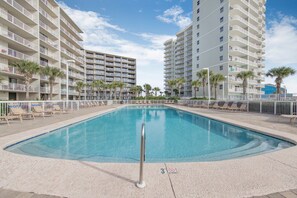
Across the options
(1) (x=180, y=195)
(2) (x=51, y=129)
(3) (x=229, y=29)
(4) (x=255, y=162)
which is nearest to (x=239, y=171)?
(4) (x=255, y=162)

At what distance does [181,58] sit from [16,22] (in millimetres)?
62883

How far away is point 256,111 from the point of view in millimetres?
16391

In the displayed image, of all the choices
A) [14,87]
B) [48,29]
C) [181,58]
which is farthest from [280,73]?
[181,58]

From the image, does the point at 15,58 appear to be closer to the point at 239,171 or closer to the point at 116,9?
the point at 116,9

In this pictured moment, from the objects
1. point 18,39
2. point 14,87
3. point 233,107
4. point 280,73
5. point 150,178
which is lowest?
point 150,178

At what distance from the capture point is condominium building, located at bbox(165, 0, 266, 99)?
37.9 metres

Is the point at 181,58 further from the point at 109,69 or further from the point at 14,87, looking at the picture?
the point at 14,87

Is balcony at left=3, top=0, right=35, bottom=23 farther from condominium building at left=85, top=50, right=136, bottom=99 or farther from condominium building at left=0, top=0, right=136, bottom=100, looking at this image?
condominium building at left=85, top=50, right=136, bottom=99

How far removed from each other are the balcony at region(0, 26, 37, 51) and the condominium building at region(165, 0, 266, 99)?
37.1 m

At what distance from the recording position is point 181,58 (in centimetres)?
7619

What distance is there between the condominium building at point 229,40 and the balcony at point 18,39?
3710 centimetres

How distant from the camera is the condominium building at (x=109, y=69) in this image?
67.6 metres

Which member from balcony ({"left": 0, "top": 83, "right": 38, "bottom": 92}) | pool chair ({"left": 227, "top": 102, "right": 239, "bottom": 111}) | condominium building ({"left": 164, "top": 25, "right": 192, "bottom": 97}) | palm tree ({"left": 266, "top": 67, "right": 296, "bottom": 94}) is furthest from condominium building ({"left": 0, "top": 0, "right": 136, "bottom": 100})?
condominium building ({"left": 164, "top": 25, "right": 192, "bottom": 97})

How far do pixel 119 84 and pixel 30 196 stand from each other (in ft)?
146
